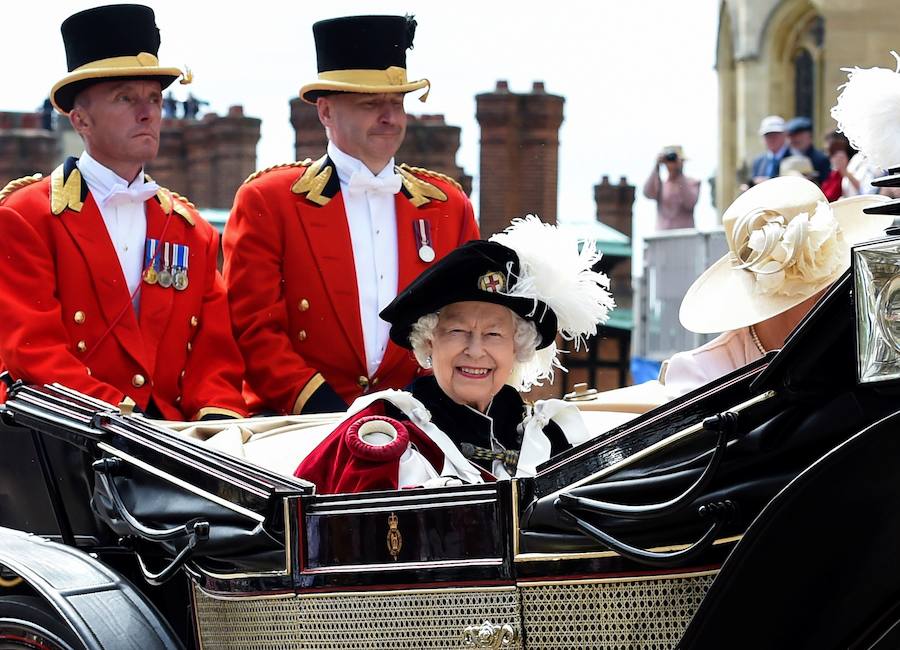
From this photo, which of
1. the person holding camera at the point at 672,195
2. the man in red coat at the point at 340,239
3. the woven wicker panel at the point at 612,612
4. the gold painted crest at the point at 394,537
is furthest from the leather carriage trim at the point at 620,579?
the person holding camera at the point at 672,195

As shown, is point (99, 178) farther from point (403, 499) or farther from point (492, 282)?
point (403, 499)

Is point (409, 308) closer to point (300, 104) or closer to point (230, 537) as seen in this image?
point (230, 537)

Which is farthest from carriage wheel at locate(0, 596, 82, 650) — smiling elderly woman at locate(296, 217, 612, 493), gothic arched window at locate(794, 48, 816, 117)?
gothic arched window at locate(794, 48, 816, 117)

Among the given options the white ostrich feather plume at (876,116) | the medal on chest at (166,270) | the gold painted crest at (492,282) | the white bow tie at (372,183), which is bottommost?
the medal on chest at (166,270)

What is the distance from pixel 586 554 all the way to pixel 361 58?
2.48m

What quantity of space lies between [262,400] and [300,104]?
7240mm

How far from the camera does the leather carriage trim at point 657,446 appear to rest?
3.05 meters

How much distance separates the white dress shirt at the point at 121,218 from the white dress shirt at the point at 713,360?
1654 millimetres

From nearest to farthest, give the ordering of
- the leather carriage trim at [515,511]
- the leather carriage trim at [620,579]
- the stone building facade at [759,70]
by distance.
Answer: the leather carriage trim at [620,579] < the leather carriage trim at [515,511] < the stone building facade at [759,70]

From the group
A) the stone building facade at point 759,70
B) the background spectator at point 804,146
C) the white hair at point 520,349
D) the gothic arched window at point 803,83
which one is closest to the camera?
the white hair at point 520,349

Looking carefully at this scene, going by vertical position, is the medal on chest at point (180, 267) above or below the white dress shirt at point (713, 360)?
above

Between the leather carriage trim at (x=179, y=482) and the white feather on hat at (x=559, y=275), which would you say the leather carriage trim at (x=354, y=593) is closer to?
the leather carriage trim at (x=179, y=482)

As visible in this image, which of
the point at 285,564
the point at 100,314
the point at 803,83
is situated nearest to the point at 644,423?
the point at 285,564

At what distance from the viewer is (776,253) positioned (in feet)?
13.5
